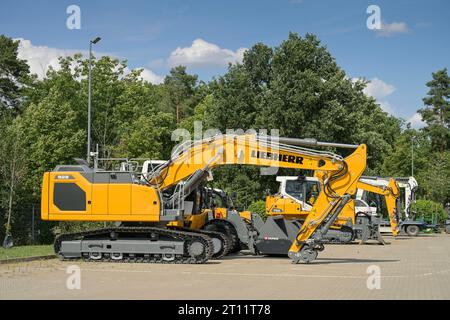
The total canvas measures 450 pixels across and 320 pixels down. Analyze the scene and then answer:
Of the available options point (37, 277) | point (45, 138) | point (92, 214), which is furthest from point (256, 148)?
point (45, 138)

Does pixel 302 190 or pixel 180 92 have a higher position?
pixel 180 92

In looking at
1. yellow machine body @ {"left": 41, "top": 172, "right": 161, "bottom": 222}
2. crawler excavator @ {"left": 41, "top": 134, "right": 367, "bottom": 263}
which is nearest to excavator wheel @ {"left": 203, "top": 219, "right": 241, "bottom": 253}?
→ crawler excavator @ {"left": 41, "top": 134, "right": 367, "bottom": 263}

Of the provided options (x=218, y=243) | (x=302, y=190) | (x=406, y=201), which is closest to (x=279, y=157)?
(x=218, y=243)

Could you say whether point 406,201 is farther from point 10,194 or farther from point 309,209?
point 10,194

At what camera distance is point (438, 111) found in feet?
274

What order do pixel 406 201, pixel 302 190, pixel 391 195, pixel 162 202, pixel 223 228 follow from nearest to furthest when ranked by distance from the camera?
pixel 162 202, pixel 223 228, pixel 302 190, pixel 391 195, pixel 406 201

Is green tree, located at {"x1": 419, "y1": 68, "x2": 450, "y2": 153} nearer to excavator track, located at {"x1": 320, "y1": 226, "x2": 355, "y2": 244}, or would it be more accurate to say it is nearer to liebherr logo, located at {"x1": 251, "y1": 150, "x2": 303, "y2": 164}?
excavator track, located at {"x1": 320, "y1": 226, "x2": 355, "y2": 244}

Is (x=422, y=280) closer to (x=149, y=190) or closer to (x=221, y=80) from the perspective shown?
(x=149, y=190)

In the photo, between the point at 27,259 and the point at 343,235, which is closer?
the point at 27,259

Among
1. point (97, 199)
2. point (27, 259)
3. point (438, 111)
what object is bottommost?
point (27, 259)

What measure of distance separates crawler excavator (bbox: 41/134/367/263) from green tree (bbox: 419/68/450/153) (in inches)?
2518

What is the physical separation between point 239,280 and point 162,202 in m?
5.62

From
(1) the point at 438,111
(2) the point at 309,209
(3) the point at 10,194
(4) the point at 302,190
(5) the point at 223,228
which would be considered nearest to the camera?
(5) the point at 223,228
